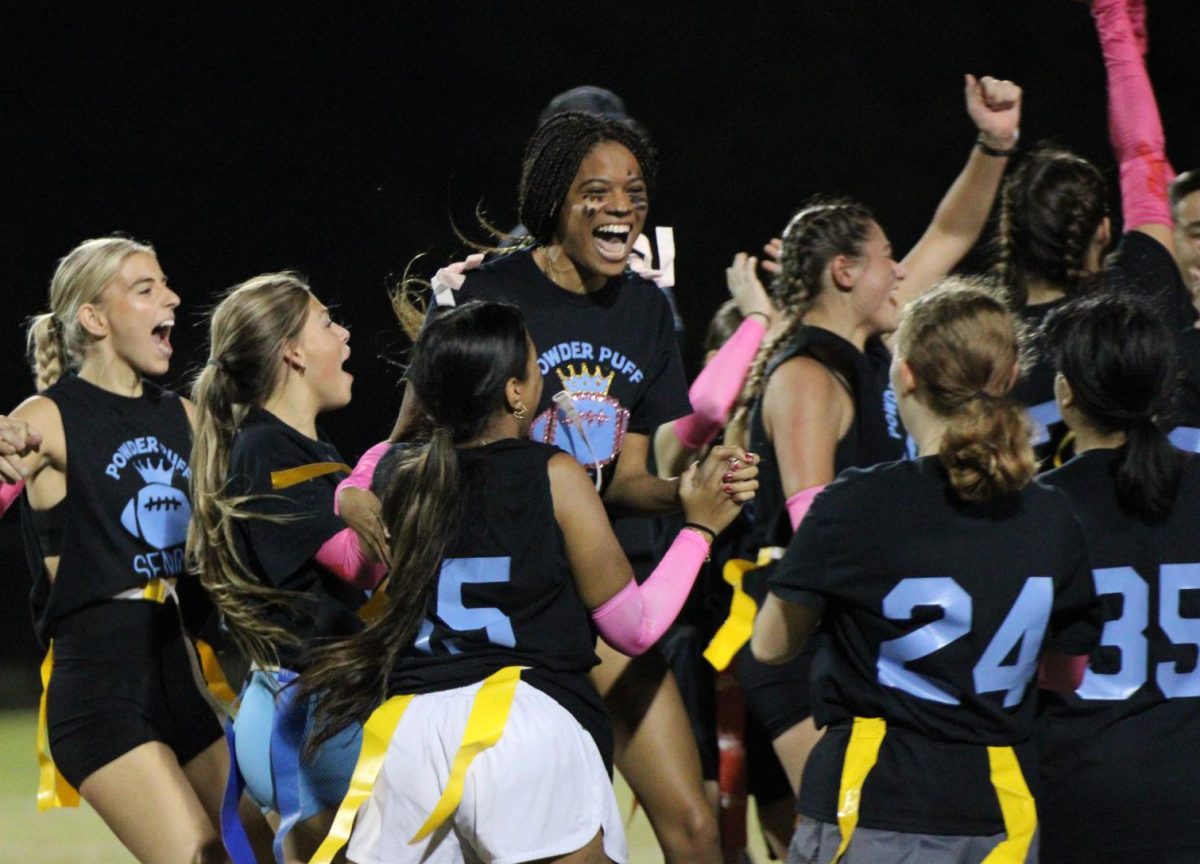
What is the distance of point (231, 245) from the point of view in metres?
6.98

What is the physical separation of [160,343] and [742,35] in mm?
3929

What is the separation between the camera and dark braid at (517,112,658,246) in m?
3.20

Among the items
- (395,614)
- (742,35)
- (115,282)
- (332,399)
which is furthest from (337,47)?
(395,614)

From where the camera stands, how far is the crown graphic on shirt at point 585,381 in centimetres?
318

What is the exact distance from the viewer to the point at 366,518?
2.73 meters

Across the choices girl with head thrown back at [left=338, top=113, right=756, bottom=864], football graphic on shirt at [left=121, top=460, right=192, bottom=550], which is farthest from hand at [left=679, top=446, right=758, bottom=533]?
football graphic on shirt at [left=121, top=460, right=192, bottom=550]

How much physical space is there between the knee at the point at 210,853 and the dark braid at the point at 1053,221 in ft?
6.62

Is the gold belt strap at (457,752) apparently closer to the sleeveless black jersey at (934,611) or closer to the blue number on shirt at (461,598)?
the blue number on shirt at (461,598)

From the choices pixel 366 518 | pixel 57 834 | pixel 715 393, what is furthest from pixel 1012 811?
pixel 57 834

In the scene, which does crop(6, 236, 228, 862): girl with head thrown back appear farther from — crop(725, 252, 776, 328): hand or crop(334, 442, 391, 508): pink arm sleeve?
crop(725, 252, 776, 328): hand

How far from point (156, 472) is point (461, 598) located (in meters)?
1.38

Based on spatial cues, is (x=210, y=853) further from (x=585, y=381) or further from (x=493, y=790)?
(x=585, y=381)

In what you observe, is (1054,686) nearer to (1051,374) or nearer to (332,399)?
(1051,374)

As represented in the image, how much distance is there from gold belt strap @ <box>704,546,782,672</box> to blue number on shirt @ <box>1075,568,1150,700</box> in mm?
1041
